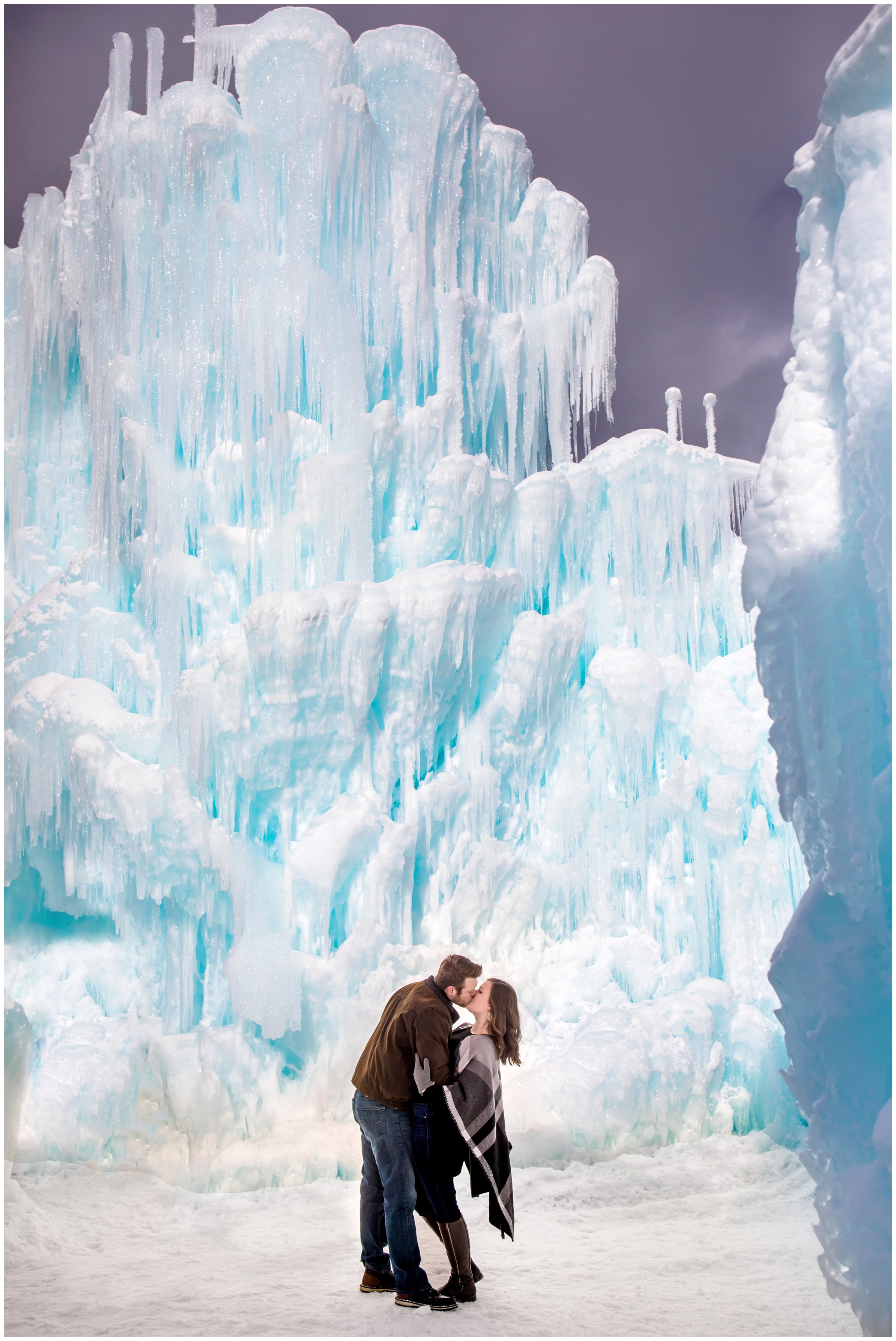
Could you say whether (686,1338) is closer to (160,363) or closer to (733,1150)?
(733,1150)

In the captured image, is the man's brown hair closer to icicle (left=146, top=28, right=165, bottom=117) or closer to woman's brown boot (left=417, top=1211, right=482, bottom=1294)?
woman's brown boot (left=417, top=1211, right=482, bottom=1294)

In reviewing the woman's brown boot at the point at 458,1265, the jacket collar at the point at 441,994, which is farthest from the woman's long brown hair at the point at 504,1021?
the woman's brown boot at the point at 458,1265

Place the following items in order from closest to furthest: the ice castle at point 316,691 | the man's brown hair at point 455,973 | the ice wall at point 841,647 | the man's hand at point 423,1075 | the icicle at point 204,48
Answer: the ice wall at point 841,647 → the man's hand at point 423,1075 → the man's brown hair at point 455,973 → the ice castle at point 316,691 → the icicle at point 204,48

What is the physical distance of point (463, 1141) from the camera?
12.3 ft

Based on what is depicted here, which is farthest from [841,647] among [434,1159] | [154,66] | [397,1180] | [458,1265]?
[154,66]

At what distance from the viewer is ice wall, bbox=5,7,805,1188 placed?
22.6 feet

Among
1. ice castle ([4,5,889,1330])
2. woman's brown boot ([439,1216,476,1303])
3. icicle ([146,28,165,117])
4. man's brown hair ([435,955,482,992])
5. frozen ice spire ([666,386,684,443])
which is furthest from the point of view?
frozen ice spire ([666,386,684,443])

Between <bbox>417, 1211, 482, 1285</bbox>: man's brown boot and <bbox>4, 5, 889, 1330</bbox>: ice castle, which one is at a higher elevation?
<bbox>4, 5, 889, 1330</bbox>: ice castle

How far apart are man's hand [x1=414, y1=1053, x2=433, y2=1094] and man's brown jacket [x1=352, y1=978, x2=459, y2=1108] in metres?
0.01

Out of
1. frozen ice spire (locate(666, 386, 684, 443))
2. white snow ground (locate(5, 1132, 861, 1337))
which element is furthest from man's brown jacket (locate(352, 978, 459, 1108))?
frozen ice spire (locate(666, 386, 684, 443))

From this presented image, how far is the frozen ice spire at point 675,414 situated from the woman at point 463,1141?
23.2 feet

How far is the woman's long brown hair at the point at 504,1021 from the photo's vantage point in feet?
12.9

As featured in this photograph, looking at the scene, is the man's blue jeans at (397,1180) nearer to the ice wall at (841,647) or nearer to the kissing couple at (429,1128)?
the kissing couple at (429,1128)

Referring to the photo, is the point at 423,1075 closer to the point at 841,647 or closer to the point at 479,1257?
the point at 479,1257
